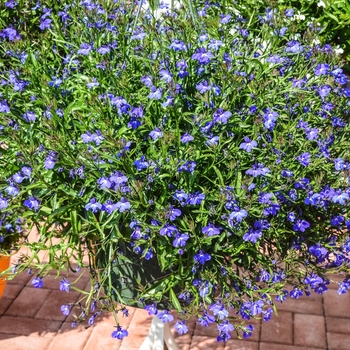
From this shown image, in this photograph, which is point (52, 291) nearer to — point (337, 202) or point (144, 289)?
point (144, 289)

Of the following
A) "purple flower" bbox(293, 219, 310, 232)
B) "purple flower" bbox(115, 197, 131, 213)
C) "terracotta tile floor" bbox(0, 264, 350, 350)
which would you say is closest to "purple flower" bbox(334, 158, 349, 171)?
"purple flower" bbox(293, 219, 310, 232)

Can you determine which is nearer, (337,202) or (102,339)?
(337,202)

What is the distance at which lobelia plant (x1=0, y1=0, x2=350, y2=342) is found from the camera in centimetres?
200

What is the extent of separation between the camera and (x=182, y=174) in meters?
2.03

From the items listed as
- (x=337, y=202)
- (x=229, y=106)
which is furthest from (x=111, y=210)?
(x=337, y=202)

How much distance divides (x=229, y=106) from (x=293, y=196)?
351mm

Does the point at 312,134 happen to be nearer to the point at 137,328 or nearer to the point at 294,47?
the point at 294,47

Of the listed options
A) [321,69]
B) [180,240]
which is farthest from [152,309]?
[321,69]

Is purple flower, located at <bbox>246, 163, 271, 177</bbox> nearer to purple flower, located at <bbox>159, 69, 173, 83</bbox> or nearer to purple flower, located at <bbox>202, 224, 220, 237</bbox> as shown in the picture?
purple flower, located at <bbox>202, 224, 220, 237</bbox>

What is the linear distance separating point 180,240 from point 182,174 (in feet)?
0.69

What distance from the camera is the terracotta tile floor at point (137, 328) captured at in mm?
3340

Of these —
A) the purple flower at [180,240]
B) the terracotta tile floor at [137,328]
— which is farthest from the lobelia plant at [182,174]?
the terracotta tile floor at [137,328]

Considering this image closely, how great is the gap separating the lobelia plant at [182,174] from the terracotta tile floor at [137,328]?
1166mm

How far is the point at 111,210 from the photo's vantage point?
77.4 inches
